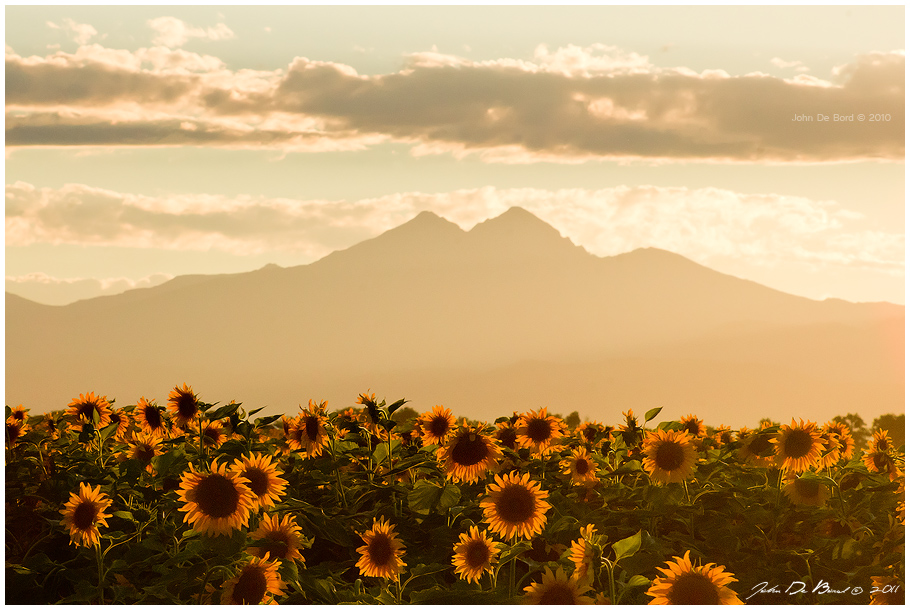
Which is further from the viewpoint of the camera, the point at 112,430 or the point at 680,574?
the point at 112,430

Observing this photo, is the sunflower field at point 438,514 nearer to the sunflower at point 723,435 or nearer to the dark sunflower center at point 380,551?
the dark sunflower center at point 380,551

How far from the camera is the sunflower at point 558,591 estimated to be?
360 centimetres

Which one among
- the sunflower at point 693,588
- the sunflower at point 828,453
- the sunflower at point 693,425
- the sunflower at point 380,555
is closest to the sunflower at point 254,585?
the sunflower at point 380,555

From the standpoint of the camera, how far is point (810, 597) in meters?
4.54

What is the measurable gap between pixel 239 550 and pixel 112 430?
8.59 feet

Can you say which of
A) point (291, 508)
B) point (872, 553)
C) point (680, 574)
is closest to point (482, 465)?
point (291, 508)

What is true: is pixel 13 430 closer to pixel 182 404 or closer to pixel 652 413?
pixel 182 404

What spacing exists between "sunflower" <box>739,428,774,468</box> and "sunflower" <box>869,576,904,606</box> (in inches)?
60.7

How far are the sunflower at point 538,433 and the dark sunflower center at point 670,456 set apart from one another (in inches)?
42.4

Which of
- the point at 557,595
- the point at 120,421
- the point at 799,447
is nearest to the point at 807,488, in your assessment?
the point at 799,447

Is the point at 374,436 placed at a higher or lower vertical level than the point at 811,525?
higher

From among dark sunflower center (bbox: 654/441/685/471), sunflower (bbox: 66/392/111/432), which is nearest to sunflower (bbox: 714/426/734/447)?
dark sunflower center (bbox: 654/441/685/471)

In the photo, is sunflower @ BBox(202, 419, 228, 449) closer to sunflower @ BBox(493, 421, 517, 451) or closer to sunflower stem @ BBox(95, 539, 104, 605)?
sunflower stem @ BBox(95, 539, 104, 605)

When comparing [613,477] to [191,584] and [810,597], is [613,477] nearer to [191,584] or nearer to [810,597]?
[810,597]
